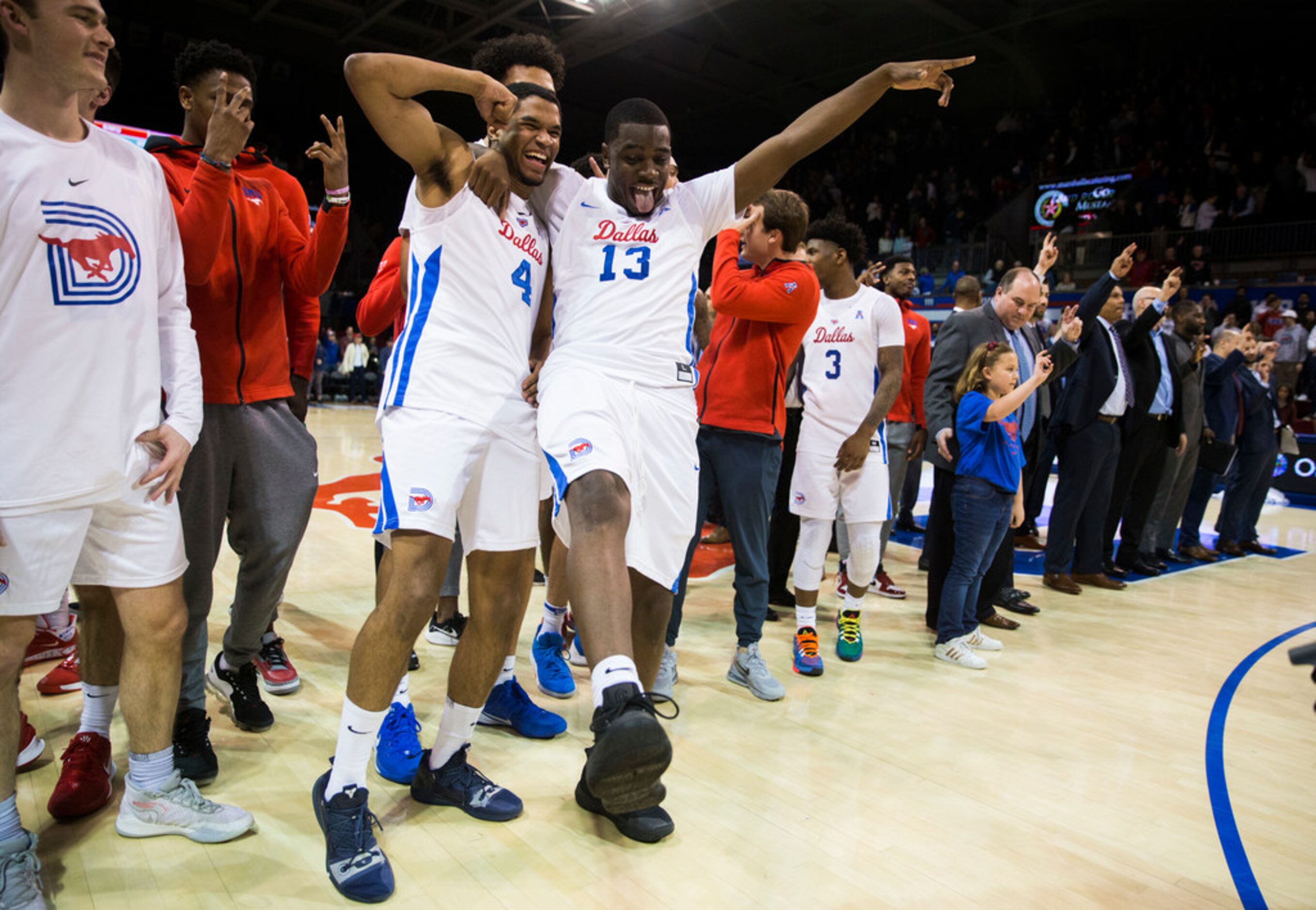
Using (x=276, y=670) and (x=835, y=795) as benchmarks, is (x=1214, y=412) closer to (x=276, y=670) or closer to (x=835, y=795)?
(x=835, y=795)

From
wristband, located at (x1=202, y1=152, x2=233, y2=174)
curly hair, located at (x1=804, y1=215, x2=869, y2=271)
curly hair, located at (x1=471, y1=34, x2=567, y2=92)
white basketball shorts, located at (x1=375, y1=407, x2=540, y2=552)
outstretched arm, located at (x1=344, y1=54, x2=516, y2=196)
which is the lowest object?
white basketball shorts, located at (x1=375, y1=407, x2=540, y2=552)

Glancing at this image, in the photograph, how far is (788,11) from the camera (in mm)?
18547

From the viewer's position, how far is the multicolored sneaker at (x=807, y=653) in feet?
12.6

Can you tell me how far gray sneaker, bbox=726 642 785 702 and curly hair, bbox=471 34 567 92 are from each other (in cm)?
228

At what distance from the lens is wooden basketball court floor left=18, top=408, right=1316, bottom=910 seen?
213 cm

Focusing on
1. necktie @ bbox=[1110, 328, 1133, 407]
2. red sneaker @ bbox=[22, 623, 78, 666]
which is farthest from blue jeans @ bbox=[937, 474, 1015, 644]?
red sneaker @ bbox=[22, 623, 78, 666]

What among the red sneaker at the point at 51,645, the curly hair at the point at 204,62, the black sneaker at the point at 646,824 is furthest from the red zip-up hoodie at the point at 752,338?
the red sneaker at the point at 51,645

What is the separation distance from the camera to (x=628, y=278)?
8.28 feet

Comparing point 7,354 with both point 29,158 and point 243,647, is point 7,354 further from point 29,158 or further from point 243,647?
point 243,647

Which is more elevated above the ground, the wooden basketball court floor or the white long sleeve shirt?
the white long sleeve shirt

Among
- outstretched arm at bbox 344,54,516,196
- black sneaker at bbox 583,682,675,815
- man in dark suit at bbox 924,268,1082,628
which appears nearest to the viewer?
black sneaker at bbox 583,682,675,815

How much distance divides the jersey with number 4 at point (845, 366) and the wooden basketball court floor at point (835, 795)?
42.5 inches

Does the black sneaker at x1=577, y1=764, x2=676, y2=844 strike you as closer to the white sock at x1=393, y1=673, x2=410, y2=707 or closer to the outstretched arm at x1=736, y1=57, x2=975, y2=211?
the white sock at x1=393, y1=673, x2=410, y2=707

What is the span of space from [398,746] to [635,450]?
120 centimetres
